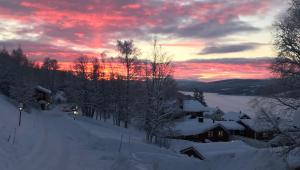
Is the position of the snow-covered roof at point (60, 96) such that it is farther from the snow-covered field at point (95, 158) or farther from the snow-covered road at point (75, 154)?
the snow-covered field at point (95, 158)

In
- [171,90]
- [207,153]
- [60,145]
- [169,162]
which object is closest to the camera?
[169,162]

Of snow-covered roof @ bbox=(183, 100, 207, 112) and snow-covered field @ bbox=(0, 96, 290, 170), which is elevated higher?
snow-covered field @ bbox=(0, 96, 290, 170)

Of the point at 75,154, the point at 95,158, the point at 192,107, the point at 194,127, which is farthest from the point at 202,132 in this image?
the point at 95,158

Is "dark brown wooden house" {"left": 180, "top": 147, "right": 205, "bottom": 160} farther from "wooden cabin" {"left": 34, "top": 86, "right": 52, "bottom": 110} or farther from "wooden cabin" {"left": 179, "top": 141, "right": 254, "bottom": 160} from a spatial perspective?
"wooden cabin" {"left": 34, "top": 86, "right": 52, "bottom": 110}

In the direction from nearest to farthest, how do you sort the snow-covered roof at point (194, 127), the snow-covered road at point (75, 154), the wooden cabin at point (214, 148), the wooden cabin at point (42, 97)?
the snow-covered road at point (75, 154)
the wooden cabin at point (214, 148)
the snow-covered roof at point (194, 127)
the wooden cabin at point (42, 97)

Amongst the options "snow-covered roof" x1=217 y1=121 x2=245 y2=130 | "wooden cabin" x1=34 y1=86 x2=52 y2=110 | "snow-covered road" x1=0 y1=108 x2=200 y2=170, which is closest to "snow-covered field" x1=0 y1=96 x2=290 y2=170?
"snow-covered road" x1=0 y1=108 x2=200 y2=170

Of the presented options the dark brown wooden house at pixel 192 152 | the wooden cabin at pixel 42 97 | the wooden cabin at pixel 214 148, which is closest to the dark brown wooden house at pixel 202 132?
the dark brown wooden house at pixel 192 152

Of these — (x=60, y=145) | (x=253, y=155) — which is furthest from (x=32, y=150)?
(x=253, y=155)

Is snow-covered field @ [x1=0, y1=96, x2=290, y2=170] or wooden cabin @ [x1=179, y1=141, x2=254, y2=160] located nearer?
snow-covered field @ [x1=0, y1=96, x2=290, y2=170]

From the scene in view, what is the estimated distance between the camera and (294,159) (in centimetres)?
2356

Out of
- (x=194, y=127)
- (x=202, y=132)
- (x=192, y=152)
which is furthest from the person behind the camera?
(x=194, y=127)

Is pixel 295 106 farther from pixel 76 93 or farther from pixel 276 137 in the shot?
pixel 76 93

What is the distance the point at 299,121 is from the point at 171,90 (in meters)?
24.1

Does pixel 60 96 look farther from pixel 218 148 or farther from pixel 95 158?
pixel 95 158
